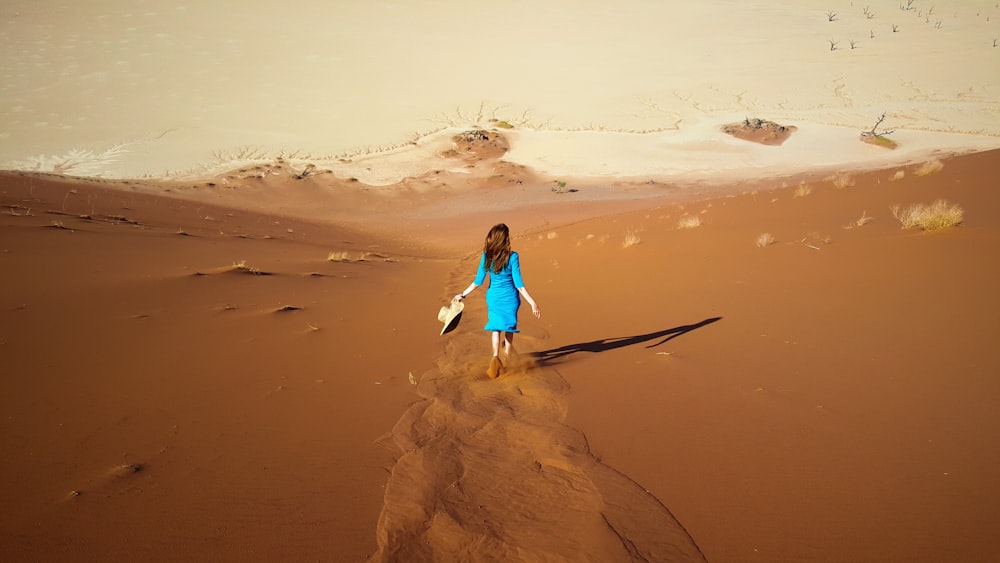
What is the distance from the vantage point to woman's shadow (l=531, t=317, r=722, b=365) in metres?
6.23

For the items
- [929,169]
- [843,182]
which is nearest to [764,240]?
[843,182]

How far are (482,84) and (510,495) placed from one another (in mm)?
53207

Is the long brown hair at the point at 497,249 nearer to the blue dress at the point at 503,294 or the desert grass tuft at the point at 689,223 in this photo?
the blue dress at the point at 503,294

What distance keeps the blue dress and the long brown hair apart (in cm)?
5

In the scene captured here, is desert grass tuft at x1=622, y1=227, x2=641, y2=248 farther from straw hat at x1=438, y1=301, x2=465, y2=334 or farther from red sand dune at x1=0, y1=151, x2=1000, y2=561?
straw hat at x1=438, y1=301, x2=465, y2=334

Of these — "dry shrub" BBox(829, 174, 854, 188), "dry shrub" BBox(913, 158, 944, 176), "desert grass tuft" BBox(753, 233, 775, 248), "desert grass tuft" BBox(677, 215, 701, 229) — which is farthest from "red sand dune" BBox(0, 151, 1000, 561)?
"dry shrub" BBox(829, 174, 854, 188)

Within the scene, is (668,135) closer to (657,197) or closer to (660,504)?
(657,197)

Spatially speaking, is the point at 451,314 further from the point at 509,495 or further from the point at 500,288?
the point at 509,495

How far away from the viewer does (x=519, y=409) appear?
15.7 ft

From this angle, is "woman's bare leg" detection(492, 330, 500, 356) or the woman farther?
"woman's bare leg" detection(492, 330, 500, 356)

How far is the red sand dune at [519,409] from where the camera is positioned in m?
3.12

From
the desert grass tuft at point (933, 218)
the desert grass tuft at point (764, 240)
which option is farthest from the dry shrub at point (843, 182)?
the desert grass tuft at point (764, 240)

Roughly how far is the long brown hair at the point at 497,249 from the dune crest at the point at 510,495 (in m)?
1.30

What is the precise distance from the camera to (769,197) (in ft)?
49.6
